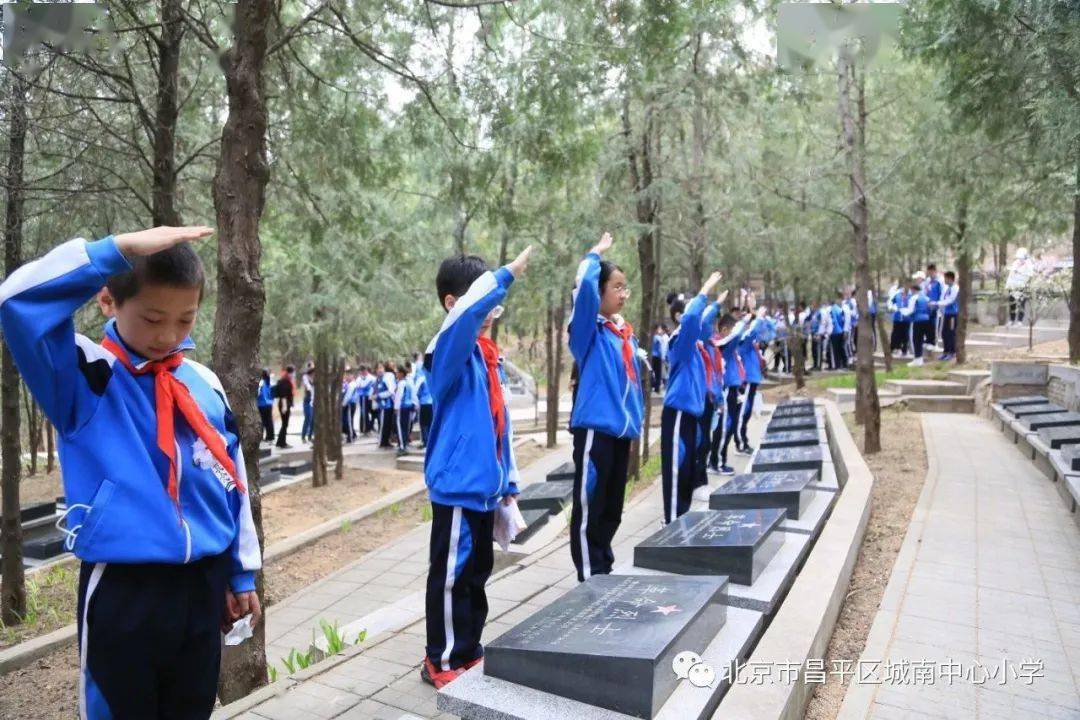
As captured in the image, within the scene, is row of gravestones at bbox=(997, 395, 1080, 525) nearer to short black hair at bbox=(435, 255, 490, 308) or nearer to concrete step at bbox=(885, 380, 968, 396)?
concrete step at bbox=(885, 380, 968, 396)

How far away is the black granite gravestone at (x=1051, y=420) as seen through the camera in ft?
29.2

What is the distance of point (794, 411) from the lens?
1163 centimetres

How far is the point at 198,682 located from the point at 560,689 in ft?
4.16

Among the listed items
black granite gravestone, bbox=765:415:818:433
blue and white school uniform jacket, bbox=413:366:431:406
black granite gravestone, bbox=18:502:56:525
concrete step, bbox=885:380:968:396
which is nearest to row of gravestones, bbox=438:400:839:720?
black granite gravestone, bbox=765:415:818:433

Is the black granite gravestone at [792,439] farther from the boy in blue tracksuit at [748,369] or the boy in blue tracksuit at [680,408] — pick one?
the boy in blue tracksuit at [680,408]

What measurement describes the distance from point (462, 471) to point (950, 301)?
666 inches

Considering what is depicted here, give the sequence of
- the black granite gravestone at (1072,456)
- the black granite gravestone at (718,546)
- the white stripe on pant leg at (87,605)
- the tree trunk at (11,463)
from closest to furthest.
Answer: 1. the white stripe on pant leg at (87,605)
2. the black granite gravestone at (718,546)
3. the tree trunk at (11,463)
4. the black granite gravestone at (1072,456)

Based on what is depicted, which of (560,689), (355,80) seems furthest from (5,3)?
(560,689)

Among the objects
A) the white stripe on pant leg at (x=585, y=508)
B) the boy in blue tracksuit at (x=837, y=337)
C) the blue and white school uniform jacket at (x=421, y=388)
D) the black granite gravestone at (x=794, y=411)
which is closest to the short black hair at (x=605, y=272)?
the white stripe on pant leg at (x=585, y=508)

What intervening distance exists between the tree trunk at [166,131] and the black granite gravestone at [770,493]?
5216 millimetres

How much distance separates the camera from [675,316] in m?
8.52

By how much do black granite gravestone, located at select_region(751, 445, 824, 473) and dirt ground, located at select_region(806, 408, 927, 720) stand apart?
2.01ft

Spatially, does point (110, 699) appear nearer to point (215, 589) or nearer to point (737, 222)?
point (215, 589)

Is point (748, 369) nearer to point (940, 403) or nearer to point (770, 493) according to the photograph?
point (940, 403)
